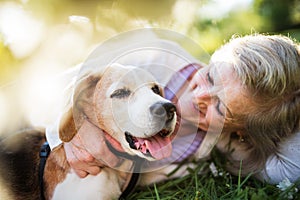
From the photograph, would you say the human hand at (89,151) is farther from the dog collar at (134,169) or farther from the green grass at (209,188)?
the green grass at (209,188)

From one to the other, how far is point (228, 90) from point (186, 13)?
3.42ft

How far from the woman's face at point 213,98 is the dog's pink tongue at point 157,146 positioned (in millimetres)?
384

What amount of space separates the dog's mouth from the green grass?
31cm

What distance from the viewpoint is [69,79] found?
2.27 m

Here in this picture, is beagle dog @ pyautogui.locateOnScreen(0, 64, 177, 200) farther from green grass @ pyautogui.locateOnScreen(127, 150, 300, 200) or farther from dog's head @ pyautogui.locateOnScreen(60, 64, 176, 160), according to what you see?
green grass @ pyautogui.locateOnScreen(127, 150, 300, 200)

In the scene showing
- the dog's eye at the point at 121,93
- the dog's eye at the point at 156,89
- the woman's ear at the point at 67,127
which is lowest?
the woman's ear at the point at 67,127

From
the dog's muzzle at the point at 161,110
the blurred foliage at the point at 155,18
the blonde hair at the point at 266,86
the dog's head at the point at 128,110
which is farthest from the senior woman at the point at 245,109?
the dog's muzzle at the point at 161,110

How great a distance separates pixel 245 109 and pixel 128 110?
682mm

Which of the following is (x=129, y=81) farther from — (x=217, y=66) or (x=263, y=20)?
(x=263, y=20)

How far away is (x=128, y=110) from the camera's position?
1969mm

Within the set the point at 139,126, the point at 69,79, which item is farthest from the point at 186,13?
the point at 139,126

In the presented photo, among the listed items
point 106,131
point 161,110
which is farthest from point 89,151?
point 161,110

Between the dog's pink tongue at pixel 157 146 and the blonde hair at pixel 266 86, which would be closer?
the dog's pink tongue at pixel 157 146

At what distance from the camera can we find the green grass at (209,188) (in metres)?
2.19
